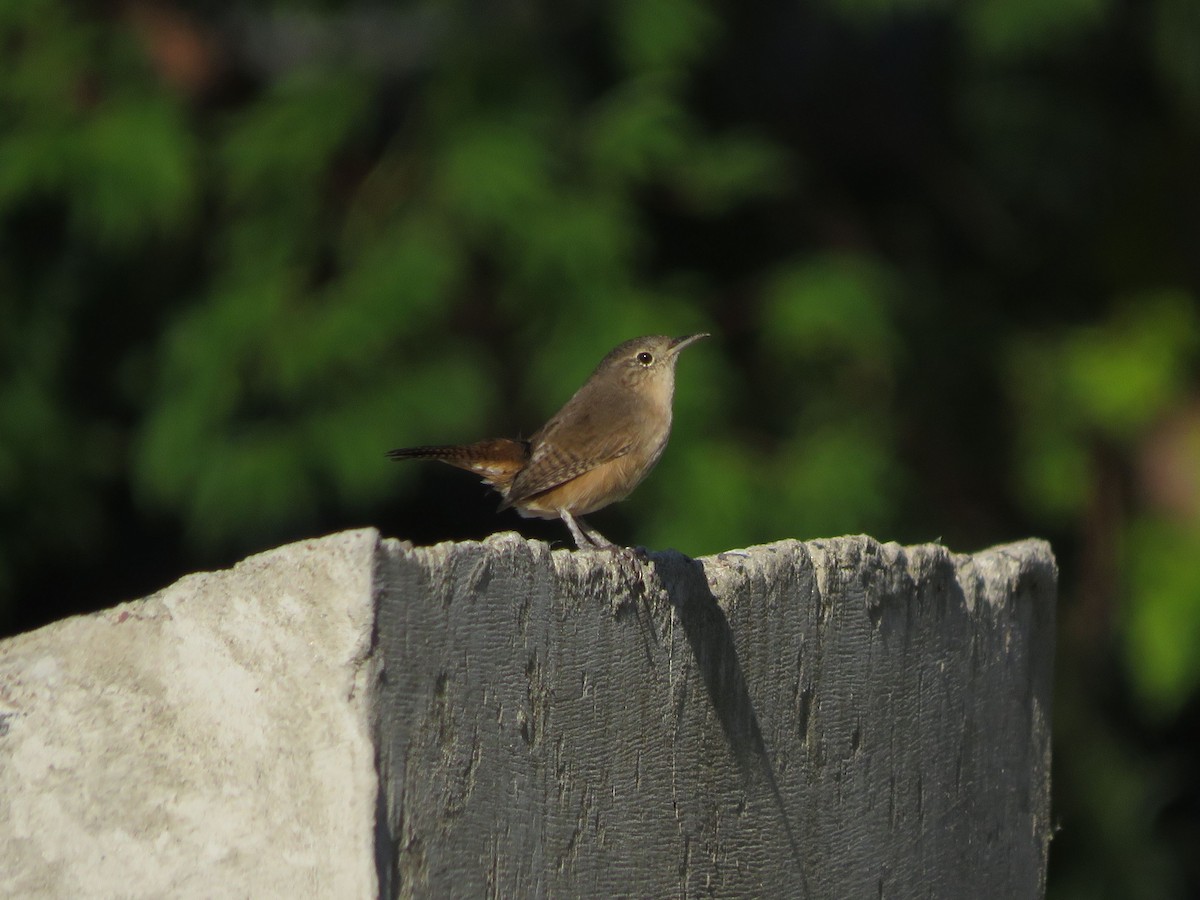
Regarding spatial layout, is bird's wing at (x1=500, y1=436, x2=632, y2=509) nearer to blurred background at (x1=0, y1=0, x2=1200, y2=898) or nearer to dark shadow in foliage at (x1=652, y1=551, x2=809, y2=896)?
dark shadow in foliage at (x1=652, y1=551, x2=809, y2=896)

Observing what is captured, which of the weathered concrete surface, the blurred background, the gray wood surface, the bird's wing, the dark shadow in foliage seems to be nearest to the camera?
the weathered concrete surface

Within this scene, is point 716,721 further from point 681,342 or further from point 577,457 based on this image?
point 681,342

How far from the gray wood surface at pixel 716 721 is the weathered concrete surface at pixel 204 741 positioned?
6cm

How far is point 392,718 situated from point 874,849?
1.58 meters

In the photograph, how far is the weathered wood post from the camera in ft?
6.61

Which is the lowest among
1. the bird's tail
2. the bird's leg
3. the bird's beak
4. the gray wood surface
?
the gray wood surface

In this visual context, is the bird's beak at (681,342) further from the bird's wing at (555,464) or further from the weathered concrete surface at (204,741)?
the weathered concrete surface at (204,741)

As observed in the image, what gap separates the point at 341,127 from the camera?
627 centimetres

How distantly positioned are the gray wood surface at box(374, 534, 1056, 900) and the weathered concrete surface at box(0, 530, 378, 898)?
60mm

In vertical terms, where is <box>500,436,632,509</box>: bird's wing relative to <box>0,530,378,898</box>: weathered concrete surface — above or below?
above

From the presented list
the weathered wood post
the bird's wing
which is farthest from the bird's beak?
the weathered wood post

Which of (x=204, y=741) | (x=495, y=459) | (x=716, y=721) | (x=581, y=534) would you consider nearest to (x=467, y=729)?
(x=204, y=741)

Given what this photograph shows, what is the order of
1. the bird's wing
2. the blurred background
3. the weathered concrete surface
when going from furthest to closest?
the blurred background
the bird's wing
the weathered concrete surface

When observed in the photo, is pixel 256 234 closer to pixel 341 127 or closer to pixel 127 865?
pixel 341 127
